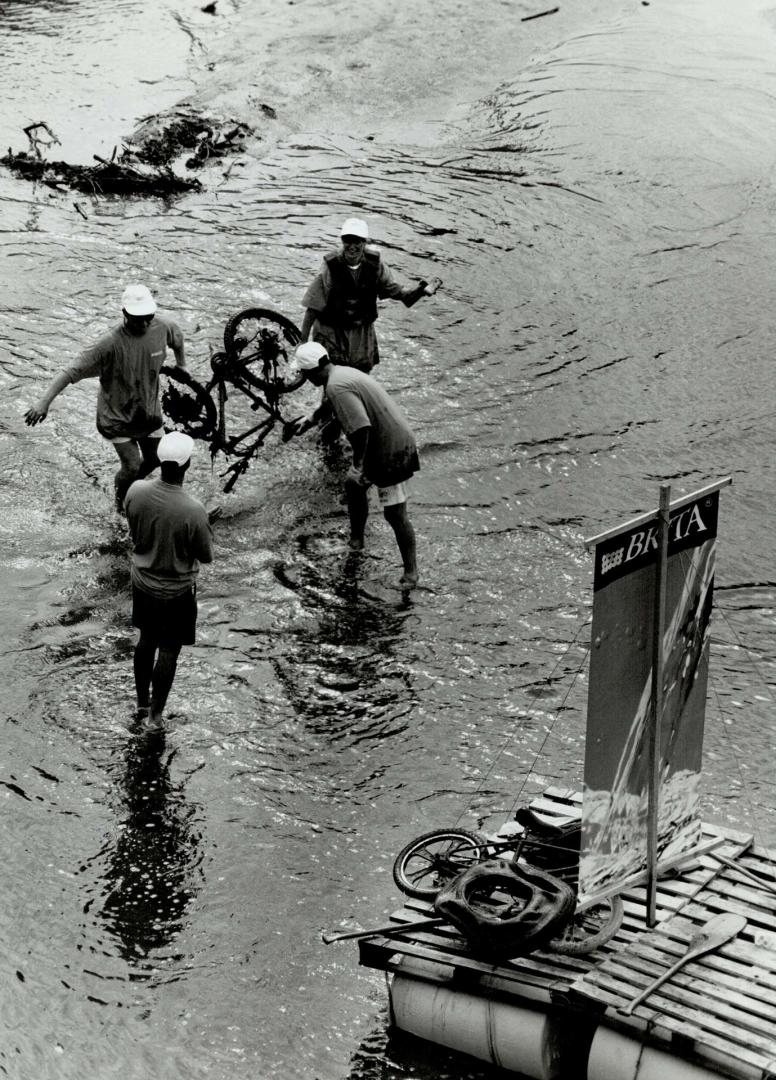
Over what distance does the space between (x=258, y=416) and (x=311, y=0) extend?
507 inches

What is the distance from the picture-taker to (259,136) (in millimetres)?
17594

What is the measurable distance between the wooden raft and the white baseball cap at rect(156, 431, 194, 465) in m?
2.88

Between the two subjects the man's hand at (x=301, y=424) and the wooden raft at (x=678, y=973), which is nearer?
the wooden raft at (x=678, y=973)

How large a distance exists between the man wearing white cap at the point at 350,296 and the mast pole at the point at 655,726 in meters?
5.33

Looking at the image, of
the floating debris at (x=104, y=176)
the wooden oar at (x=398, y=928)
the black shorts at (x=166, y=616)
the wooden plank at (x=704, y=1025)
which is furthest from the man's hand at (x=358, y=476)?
the floating debris at (x=104, y=176)

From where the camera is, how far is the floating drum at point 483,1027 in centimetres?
571

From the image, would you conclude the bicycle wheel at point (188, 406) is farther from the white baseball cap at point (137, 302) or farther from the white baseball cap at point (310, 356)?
the white baseball cap at point (310, 356)

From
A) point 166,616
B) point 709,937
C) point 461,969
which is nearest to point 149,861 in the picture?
point 166,616

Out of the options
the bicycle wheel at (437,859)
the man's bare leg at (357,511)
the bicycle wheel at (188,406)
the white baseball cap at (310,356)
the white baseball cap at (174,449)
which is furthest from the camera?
the bicycle wheel at (188,406)

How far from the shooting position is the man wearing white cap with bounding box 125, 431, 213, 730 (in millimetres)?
7613

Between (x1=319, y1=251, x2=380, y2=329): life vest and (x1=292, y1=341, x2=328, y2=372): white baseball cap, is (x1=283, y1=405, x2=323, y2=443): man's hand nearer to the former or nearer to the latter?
(x1=319, y1=251, x2=380, y2=329): life vest

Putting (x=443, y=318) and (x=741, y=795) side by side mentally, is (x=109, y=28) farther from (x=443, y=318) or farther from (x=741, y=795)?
(x=741, y=795)

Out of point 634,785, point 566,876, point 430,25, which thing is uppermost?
point 430,25

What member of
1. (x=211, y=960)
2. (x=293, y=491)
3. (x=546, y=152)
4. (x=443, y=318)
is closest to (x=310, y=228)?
(x=443, y=318)
